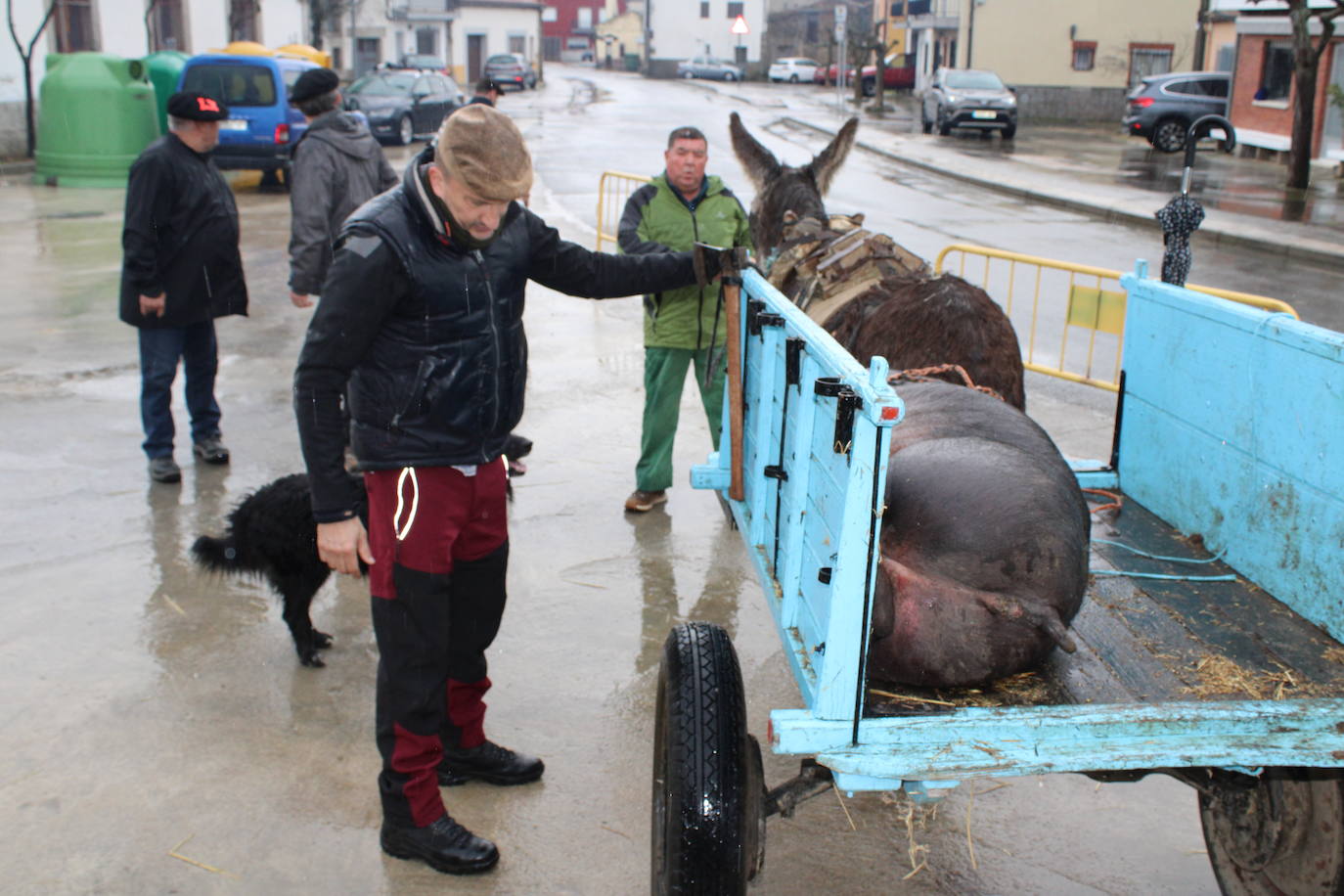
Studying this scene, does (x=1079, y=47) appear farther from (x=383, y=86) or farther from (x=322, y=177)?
(x=322, y=177)

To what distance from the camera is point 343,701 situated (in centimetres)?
395

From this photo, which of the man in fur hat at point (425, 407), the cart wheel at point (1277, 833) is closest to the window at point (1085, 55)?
the man in fur hat at point (425, 407)

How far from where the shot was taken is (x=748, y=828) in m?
2.56

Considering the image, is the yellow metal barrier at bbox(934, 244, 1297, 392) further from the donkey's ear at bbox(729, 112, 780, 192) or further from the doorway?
the doorway

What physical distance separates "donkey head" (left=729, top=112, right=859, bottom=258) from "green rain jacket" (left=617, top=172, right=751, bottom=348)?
0.78 meters

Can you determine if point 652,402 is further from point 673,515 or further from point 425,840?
point 425,840

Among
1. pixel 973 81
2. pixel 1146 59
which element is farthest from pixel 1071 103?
pixel 973 81

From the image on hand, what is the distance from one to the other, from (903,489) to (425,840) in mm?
1621

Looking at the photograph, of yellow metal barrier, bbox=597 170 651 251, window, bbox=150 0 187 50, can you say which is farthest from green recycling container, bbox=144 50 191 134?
window, bbox=150 0 187 50

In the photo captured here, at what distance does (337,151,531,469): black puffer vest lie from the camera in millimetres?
2879

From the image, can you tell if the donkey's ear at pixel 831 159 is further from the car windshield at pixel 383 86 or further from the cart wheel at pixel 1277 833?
the car windshield at pixel 383 86

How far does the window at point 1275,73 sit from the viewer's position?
2517 centimetres

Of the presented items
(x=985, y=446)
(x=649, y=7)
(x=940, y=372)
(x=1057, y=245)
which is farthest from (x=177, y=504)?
(x=649, y=7)

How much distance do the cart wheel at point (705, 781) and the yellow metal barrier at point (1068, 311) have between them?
293cm
